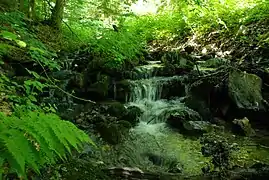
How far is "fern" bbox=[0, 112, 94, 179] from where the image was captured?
1152 mm

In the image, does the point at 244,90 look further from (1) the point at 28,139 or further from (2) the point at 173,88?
(1) the point at 28,139

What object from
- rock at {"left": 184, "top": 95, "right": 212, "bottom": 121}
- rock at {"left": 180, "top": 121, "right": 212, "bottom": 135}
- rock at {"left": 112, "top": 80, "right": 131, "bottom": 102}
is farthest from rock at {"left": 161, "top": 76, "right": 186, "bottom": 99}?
rock at {"left": 180, "top": 121, "right": 212, "bottom": 135}

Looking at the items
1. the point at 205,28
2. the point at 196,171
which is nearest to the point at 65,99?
the point at 196,171

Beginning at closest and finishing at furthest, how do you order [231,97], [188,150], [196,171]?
[196,171] → [188,150] → [231,97]

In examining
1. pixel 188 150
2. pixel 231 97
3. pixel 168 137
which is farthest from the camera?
pixel 231 97

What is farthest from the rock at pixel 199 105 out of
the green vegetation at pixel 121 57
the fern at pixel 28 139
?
the fern at pixel 28 139

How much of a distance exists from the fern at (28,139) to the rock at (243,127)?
6301 mm

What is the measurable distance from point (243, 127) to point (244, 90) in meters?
1.18

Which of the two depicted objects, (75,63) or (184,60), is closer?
(75,63)

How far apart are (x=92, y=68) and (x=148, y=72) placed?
5.80 ft

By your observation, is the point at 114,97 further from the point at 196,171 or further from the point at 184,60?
the point at 196,171

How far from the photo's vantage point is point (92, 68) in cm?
923

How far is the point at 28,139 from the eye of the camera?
1.36m

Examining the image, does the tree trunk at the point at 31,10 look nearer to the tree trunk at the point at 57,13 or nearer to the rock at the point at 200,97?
the tree trunk at the point at 57,13
